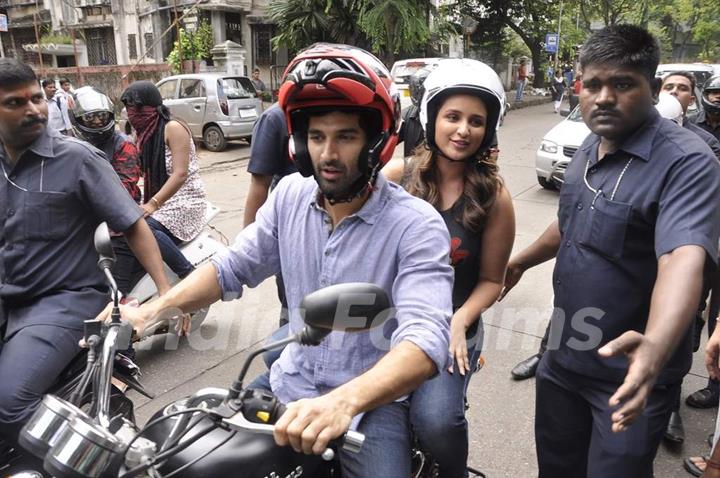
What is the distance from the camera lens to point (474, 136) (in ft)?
7.91

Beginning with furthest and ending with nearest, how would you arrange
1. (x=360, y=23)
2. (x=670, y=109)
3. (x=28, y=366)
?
(x=360, y=23)
(x=670, y=109)
(x=28, y=366)

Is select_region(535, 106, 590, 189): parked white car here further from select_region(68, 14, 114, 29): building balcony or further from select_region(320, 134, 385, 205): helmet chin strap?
select_region(68, 14, 114, 29): building balcony

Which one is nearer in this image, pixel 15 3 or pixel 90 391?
pixel 90 391

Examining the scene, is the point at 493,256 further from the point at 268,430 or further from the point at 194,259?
the point at 194,259

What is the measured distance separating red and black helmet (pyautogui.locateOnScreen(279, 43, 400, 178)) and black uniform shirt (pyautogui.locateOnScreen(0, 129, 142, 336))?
1344mm

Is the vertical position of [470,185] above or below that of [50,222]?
above

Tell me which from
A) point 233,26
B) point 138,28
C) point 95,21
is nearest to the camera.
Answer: point 233,26

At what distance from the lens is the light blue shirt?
1.65 meters

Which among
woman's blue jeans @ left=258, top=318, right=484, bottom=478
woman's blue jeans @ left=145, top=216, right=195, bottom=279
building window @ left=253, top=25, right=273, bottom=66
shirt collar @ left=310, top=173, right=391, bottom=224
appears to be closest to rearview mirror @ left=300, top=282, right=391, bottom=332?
shirt collar @ left=310, top=173, right=391, bottom=224

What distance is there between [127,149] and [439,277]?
321 cm

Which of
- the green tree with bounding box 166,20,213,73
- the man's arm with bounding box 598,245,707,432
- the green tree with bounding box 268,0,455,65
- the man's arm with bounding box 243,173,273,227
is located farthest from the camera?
the green tree with bounding box 166,20,213,73

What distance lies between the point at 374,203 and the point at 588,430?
1.37 meters

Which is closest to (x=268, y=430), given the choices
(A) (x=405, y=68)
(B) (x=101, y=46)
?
(A) (x=405, y=68)

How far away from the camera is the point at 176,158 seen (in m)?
4.43
